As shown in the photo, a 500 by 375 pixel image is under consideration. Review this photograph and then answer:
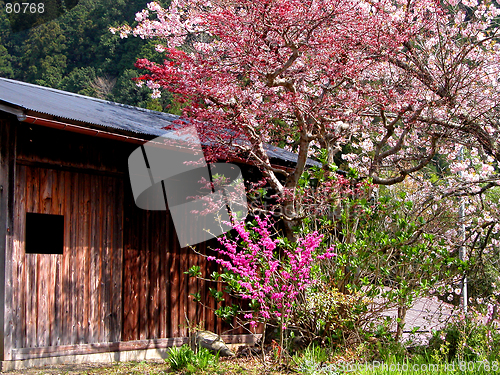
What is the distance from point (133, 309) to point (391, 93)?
4.78m

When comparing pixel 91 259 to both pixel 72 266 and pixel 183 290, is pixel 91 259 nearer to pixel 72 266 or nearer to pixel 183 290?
pixel 72 266

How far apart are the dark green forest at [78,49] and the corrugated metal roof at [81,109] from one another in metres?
19.7

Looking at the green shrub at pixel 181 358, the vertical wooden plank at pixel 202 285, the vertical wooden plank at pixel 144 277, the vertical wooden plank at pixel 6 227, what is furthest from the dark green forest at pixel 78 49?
the green shrub at pixel 181 358

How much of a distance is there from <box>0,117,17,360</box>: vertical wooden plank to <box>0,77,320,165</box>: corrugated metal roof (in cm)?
46

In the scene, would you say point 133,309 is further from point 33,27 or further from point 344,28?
point 33,27

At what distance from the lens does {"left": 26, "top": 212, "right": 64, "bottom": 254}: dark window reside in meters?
5.66

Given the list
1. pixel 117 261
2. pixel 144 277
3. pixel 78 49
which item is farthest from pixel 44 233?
pixel 78 49

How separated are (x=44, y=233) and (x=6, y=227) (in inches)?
18.9

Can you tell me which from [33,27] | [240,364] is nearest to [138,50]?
[33,27]

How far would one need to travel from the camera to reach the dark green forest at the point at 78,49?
29.1 meters

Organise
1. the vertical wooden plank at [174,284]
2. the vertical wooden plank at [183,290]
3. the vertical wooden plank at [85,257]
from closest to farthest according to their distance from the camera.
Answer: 1. the vertical wooden plank at [85,257]
2. the vertical wooden plank at [174,284]
3. the vertical wooden plank at [183,290]

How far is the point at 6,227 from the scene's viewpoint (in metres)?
5.36

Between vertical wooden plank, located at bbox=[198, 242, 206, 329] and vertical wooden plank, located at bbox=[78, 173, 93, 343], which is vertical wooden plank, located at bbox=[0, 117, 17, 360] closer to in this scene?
vertical wooden plank, located at bbox=[78, 173, 93, 343]

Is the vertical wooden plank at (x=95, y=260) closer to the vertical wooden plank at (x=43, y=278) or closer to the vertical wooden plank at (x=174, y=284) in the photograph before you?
the vertical wooden plank at (x=43, y=278)
